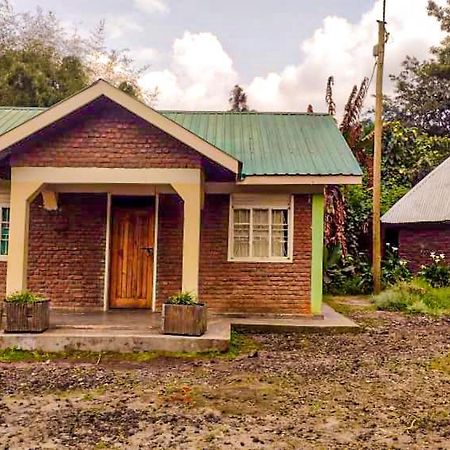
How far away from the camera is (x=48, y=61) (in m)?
27.6

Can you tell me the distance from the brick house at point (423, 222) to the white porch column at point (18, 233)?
37.0 ft

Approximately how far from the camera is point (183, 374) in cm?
621

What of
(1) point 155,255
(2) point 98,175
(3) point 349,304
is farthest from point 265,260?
(3) point 349,304

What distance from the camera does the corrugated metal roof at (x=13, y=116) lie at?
10.7m

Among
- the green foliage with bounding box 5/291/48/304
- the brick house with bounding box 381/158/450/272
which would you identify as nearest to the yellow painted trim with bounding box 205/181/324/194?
the green foliage with bounding box 5/291/48/304

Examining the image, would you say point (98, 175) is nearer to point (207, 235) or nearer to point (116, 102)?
point (116, 102)

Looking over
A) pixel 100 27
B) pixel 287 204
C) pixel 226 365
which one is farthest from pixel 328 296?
pixel 100 27

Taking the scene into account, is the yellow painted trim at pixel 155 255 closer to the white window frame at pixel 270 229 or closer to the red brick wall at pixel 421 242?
the white window frame at pixel 270 229

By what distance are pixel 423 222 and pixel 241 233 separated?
26.6 ft

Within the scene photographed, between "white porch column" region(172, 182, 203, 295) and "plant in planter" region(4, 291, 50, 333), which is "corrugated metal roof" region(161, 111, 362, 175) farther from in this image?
"plant in planter" region(4, 291, 50, 333)

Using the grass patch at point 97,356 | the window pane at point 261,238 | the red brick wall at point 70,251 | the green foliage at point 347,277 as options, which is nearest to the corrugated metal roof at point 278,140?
the window pane at point 261,238

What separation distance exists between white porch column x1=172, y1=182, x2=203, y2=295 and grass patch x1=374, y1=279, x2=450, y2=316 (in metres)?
5.55

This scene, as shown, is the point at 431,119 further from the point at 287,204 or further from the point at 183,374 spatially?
the point at 183,374

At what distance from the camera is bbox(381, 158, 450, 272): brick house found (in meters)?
15.4
